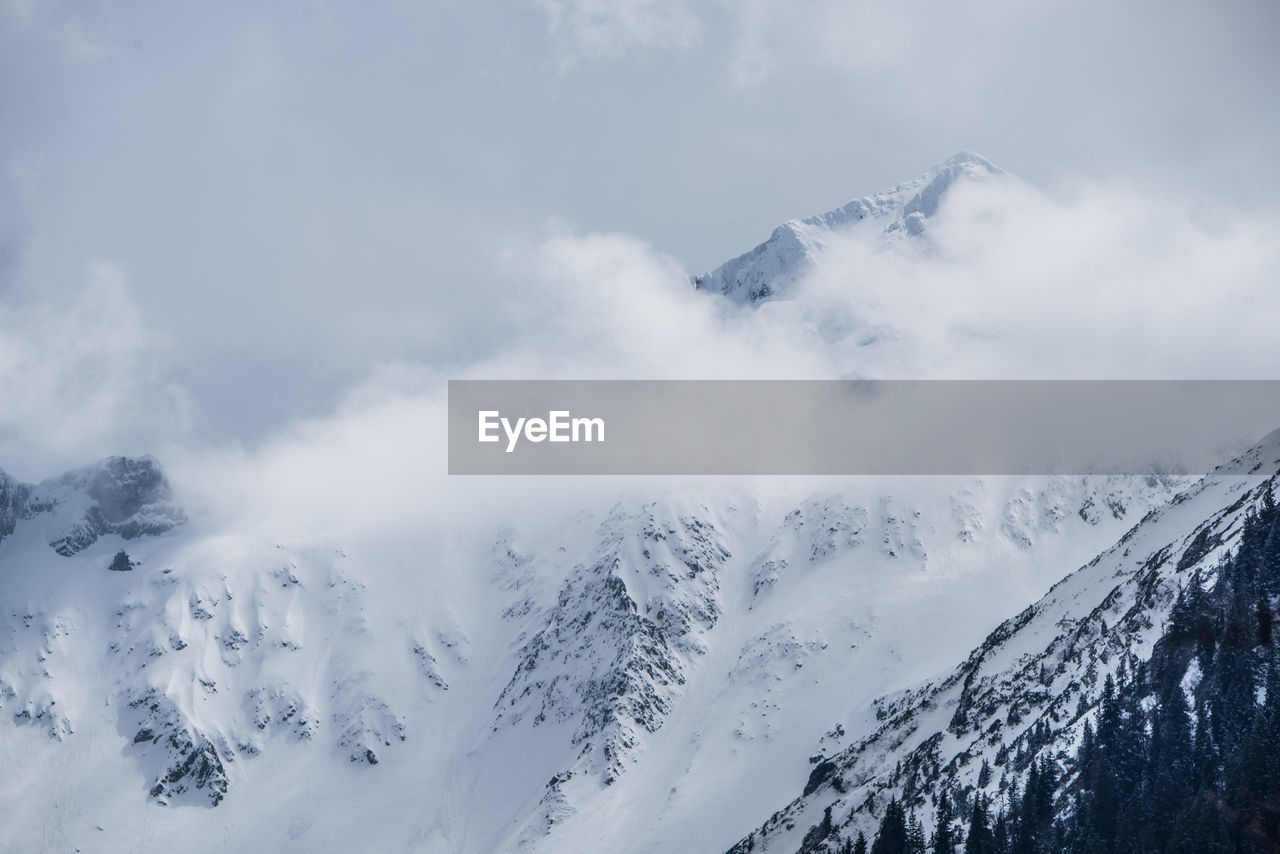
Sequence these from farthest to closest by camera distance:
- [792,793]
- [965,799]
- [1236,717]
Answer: [792,793] < [965,799] < [1236,717]

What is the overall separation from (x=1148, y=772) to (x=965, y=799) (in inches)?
791

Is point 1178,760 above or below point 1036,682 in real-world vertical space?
below

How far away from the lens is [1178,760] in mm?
105875

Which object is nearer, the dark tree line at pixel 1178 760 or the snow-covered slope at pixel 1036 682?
the dark tree line at pixel 1178 760

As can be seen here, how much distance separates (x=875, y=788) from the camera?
142750 millimetres

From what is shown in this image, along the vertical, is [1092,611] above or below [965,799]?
above

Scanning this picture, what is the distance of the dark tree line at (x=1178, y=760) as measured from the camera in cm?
9906

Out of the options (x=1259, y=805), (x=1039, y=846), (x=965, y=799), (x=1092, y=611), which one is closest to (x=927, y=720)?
(x=1092, y=611)

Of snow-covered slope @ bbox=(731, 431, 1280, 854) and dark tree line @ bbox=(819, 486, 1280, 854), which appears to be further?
snow-covered slope @ bbox=(731, 431, 1280, 854)

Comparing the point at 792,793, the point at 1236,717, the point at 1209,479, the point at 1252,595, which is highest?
the point at 1209,479

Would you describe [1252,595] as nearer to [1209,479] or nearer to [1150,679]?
[1150,679]

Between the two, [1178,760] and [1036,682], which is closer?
[1178,760]

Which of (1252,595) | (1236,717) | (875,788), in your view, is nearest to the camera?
(1236,717)

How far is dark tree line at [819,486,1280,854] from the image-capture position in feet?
325
